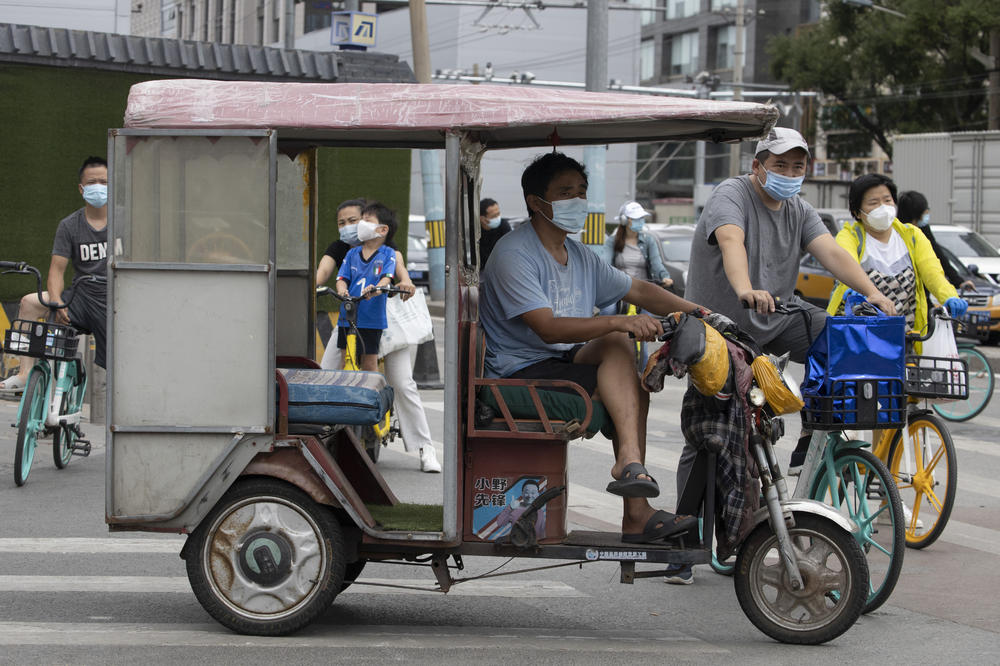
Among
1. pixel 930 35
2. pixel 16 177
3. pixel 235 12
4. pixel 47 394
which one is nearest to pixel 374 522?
pixel 47 394

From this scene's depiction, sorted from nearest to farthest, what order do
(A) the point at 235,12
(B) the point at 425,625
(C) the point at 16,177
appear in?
(B) the point at 425,625 < (C) the point at 16,177 < (A) the point at 235,12

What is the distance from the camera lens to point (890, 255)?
716 centimetres

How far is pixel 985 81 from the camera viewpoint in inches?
1331

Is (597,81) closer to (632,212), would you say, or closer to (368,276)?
(632,212)

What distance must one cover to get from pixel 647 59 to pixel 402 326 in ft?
209

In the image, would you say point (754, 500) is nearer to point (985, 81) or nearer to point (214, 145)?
point (214, 145)

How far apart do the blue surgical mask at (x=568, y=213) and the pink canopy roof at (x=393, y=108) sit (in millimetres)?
456

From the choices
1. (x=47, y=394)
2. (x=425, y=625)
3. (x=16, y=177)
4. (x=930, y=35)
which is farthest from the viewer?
(x=930, y=35)

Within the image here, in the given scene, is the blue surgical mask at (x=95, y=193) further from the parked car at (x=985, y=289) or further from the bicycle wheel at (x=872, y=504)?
the parked car at (x=985, y=289)

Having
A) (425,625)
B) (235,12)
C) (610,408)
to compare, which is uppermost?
(235,12)

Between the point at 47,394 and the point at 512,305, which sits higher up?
the point at 512,305

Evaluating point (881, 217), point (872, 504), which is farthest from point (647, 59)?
point (872, 504)

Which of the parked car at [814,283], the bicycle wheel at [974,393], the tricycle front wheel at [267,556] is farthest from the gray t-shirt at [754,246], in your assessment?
the parked car at [814,283]

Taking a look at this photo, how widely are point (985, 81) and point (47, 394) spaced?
30252 mm
